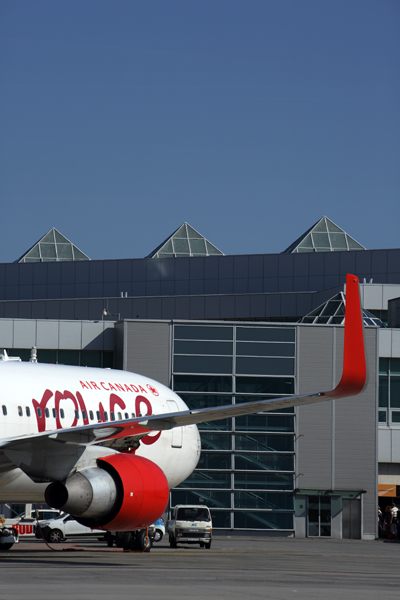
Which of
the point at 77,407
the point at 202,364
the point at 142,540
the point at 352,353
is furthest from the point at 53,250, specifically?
the point at 352,353

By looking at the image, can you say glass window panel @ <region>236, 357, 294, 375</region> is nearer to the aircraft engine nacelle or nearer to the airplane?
the airplane

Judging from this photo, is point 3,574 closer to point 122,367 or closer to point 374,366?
Answer: point 122,367

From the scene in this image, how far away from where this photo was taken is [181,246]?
77.8m

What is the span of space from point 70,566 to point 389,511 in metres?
30.7

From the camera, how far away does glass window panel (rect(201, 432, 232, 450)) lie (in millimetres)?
43625

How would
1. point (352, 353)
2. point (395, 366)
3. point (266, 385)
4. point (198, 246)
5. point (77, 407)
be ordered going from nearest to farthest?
point (352, 353) < point (77, 407) < point (266, 385) < point (395, 366) < point (198, 246)

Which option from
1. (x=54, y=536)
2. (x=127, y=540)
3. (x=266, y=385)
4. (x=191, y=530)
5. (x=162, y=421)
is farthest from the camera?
(x=266, y=385)

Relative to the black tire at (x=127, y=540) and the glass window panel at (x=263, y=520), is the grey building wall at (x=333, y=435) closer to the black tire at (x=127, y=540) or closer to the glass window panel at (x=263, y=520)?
the glass window panel at (x=263, y=520)

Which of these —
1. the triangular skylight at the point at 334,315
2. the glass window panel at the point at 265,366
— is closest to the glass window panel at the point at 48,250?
the triangular skylight at the point at 334,315

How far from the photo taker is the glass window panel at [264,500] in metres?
43.3

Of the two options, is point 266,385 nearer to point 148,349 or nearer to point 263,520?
point 148,349

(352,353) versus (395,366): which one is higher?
(395,366)

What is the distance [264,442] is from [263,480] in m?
1.91

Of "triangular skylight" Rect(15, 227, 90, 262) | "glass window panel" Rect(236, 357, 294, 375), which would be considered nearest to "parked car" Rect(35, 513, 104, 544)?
"glass window panel" Rect(236, 357, 294, 375)
